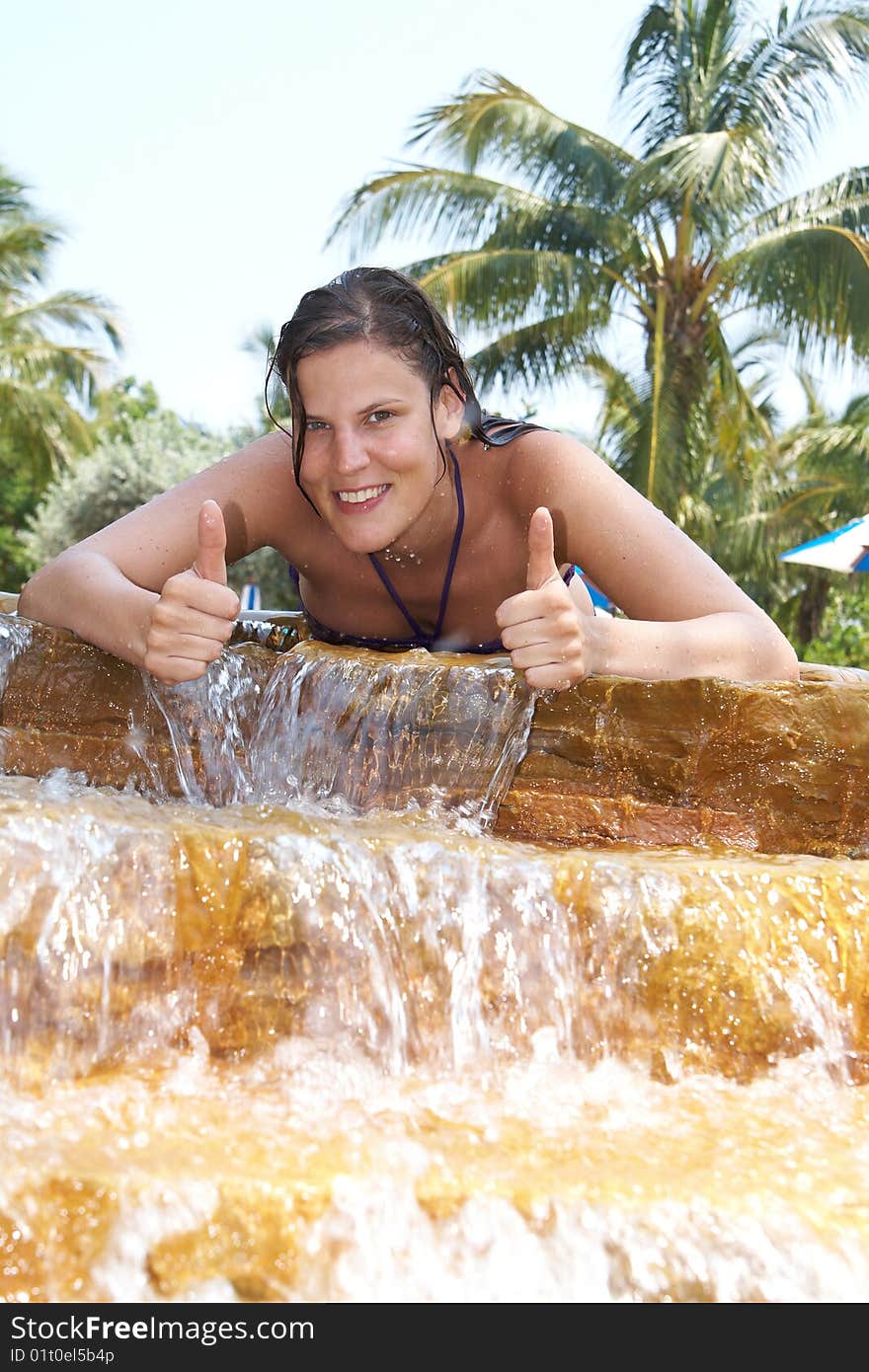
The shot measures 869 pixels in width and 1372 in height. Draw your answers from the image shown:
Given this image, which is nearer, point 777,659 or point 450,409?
point 777,659

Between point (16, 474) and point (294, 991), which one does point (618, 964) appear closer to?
point (294, 991)

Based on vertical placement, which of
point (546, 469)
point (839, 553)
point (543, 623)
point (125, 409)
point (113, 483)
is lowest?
point (543, 623)

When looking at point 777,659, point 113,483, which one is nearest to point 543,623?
point 777,659

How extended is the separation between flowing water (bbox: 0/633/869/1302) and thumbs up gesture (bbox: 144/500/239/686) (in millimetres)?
313

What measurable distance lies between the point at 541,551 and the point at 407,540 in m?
0.75

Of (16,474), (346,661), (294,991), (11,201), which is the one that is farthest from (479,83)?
(16,474)

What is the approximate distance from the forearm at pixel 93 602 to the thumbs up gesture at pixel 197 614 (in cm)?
17

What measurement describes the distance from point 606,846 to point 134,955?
1034 millimetres

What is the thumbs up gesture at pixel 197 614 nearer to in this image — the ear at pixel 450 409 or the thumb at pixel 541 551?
the thumb at pixel 541 551

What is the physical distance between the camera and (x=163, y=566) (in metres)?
3.04

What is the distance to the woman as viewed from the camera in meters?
2.41

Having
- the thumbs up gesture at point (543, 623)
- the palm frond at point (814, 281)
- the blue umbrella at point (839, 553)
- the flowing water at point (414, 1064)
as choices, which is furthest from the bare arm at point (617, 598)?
the palm frond at point (814, 281)

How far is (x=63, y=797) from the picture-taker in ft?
7.30

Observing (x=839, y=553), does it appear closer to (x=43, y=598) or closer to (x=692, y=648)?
(x=692, y=648)
